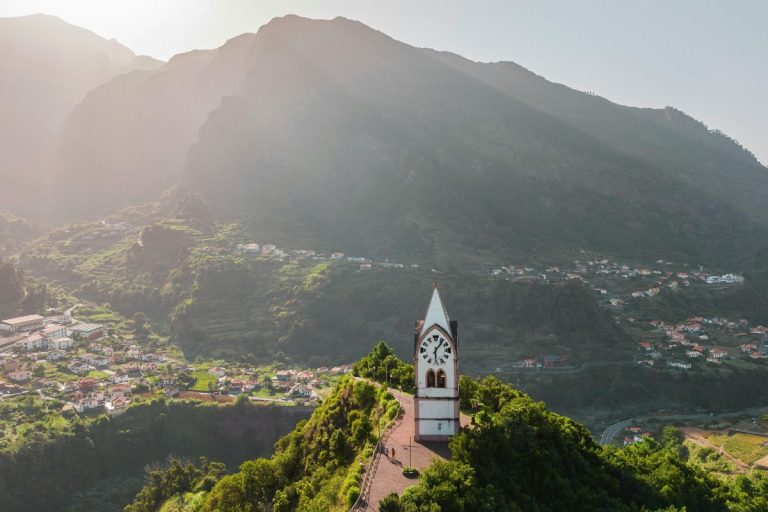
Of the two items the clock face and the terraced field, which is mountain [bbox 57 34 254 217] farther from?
the clock face

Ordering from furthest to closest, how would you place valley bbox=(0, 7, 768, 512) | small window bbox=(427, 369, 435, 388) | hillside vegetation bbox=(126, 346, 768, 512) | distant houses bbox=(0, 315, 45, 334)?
distant houses bbox=(0, 315, 45, 334) → valley bbox=(0, 7, 768, 512) → small window bbox=(427, 369, 435, 388) → hillside vegetation bbox=(126, 346, 768, 512)

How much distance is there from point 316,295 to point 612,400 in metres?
46.3

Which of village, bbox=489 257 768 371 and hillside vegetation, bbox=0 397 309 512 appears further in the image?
village, bbox=489 257 768 371

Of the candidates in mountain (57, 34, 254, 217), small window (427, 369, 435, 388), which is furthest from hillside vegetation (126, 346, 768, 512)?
mountain (57, 34, 254, 217)

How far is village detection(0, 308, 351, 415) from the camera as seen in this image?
2584 inches

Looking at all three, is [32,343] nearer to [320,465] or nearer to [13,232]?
[320,465]

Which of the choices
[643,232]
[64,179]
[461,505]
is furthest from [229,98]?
[461,505]

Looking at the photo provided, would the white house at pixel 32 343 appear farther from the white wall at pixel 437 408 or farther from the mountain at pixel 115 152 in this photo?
the mountain at pixel 115 152

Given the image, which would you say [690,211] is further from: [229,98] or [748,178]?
[229,98]

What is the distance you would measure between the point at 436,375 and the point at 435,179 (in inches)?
4991

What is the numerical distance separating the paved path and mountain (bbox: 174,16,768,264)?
314 ft

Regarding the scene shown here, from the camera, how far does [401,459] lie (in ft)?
76.7

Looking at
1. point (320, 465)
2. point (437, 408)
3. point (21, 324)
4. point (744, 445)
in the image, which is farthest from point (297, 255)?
point (437, 408)

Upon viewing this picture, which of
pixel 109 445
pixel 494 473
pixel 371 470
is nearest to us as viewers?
pixel 494 473
